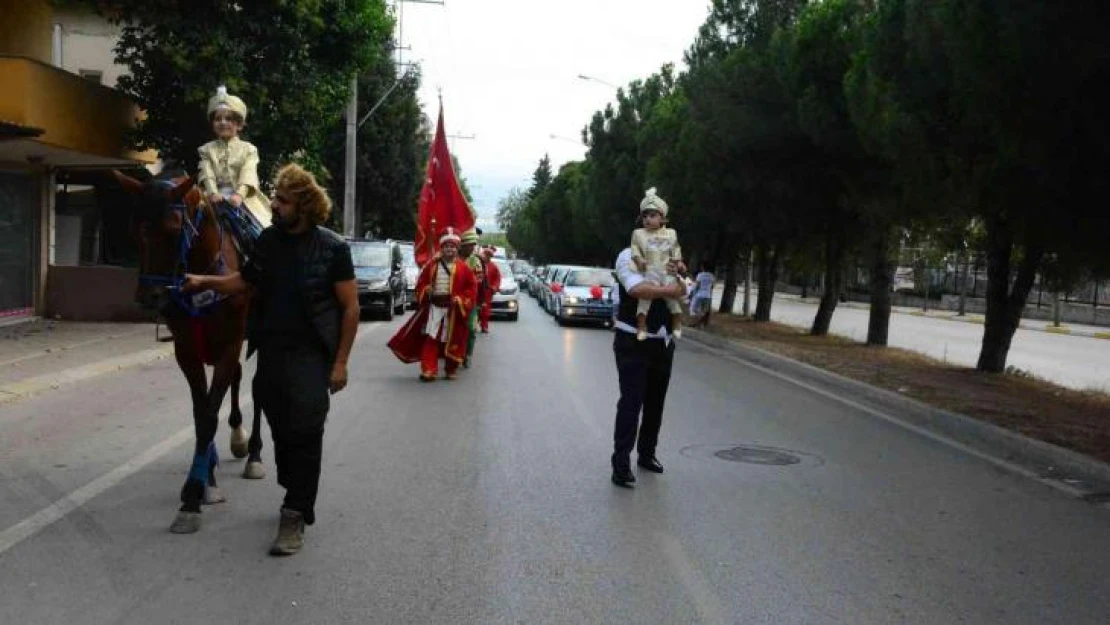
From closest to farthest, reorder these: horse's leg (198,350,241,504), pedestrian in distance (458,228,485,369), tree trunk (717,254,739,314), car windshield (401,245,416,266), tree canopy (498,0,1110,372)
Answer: horse's leg (198,350,241,504), tree canopy (498,0,1110,372), pedestrian in distance (458,228,485,369), car windshield (401,245,416,266), tree trunk (717,254,739,314)

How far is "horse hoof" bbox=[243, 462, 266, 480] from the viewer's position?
7146 mm

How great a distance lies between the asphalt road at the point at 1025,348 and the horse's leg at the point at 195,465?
553 inches

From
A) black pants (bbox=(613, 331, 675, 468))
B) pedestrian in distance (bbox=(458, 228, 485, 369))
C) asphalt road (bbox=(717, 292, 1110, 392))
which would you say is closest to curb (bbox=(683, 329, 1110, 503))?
black pants (bbox=(613, 331, 675, 468))

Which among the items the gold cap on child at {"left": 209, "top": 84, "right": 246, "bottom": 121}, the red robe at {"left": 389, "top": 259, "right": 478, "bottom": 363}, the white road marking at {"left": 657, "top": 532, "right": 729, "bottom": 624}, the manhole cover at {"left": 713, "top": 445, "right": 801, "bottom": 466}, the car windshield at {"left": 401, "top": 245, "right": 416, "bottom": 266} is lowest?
the white road marking at {"left": 657, "top": 532, "right": 729, "bottom": 624}

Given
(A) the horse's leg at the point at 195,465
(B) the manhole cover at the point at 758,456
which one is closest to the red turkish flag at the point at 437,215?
(B) the manhole cover at the point at 758,456

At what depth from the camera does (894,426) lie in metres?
10.6

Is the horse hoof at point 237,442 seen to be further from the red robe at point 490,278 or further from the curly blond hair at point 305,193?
the red robe at point 490,278

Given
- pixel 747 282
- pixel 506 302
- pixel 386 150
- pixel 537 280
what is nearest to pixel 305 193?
pixel 506 302

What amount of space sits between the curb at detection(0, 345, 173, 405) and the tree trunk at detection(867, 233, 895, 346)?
44.9 ft

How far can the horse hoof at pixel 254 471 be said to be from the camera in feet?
23.4

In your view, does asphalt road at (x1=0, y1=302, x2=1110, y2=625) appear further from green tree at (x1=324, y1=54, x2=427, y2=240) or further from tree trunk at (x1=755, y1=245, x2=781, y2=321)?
green tree at (x1=324, y1=54, x2=427, y2=240)

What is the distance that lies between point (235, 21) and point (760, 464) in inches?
513

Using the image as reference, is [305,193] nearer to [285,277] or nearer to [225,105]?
[285,277]

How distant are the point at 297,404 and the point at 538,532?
64.6 inches
